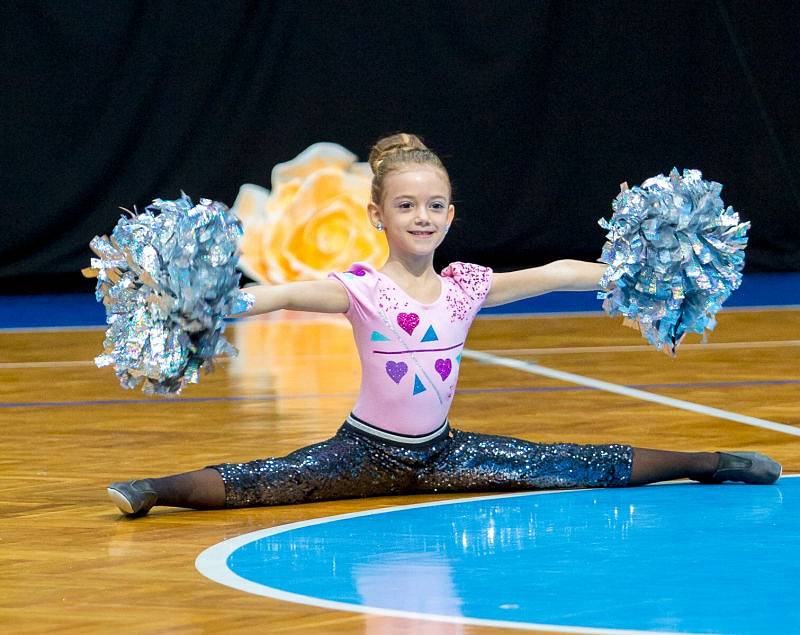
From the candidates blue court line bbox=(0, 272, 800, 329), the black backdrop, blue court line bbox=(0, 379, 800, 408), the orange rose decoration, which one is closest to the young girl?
blue court line bbox=(0, 379, 800, 408)

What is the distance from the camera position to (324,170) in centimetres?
1165

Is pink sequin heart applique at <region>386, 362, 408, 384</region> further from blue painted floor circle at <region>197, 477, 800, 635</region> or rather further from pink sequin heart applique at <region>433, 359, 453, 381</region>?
blue painted floor circle at <region>197, 477, 800, 635</region>

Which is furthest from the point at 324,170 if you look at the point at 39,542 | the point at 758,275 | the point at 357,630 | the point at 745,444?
the point at 357,630

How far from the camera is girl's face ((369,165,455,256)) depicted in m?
4.57

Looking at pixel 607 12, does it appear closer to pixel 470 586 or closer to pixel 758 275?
pixel 758 275

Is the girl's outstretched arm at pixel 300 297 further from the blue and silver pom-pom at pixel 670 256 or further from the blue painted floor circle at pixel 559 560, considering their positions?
the blue and silver pom-pom at pixel 670 256

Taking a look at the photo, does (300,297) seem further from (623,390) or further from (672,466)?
(623,390)

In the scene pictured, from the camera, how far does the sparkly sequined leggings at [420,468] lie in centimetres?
445

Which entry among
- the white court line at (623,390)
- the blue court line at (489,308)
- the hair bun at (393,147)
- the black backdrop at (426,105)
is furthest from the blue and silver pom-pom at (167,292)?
the black backdrop at (426,105)

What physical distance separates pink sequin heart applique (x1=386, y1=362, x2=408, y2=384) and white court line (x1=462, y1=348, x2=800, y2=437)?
1498 millimetres

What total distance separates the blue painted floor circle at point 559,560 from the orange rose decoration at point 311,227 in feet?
21.7

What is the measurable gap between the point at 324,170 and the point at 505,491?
23.7ft

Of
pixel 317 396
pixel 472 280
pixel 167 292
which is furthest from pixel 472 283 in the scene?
pixel 317 396

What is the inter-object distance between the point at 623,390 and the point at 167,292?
9.59 feet
